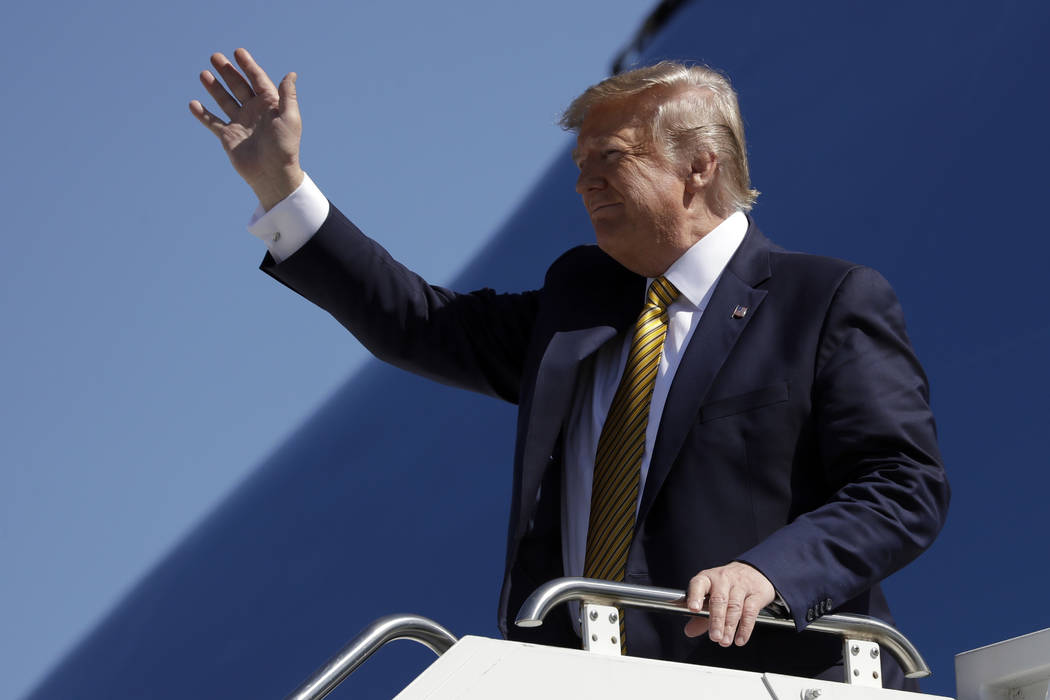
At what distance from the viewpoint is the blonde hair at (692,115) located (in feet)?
8.77

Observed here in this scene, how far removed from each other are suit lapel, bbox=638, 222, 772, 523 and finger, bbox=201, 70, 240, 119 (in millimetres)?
942

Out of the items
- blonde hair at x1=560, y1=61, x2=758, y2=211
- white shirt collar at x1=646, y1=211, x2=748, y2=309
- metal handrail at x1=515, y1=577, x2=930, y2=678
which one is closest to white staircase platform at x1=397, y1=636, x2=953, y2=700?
metal handrail at x1=515, y1=577, x2=930, y2=678

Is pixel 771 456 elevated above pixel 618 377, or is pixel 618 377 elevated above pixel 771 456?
pixel 618 377

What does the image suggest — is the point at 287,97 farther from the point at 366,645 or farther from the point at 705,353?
the point at 366,645

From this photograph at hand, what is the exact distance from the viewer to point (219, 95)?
8.95 ft

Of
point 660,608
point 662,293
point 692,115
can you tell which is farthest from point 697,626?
point 692,115

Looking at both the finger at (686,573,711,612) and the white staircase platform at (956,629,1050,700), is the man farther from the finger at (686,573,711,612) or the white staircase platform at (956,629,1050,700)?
the white staircase platform at (956,629,1050,700)

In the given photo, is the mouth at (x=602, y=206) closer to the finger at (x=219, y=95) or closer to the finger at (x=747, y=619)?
the finger at (x=219, y=95)

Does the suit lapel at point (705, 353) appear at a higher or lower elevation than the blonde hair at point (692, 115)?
lower

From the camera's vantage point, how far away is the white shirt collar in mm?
2529

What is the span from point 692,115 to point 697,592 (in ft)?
3.43

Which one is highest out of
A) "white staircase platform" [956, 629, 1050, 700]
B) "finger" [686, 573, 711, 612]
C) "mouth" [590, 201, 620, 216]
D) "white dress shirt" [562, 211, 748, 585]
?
"mouth" [590, 201, 620, 216]

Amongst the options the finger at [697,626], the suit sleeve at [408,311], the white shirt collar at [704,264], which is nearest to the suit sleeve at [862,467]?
the finger at [697,626]

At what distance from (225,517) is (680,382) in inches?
233
